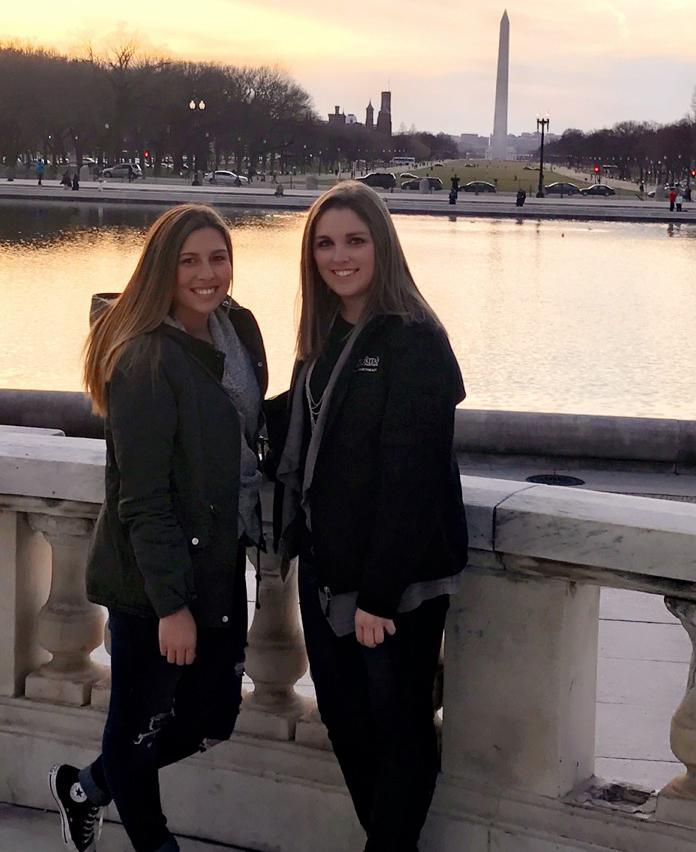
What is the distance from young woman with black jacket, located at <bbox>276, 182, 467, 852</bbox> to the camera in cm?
293

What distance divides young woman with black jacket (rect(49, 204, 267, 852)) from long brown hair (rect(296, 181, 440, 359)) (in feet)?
0.61

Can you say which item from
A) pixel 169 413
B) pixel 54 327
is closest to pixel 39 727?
pixel 169 413

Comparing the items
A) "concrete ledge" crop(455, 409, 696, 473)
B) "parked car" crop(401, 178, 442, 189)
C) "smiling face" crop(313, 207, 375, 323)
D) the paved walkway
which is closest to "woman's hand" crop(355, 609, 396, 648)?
"smiling face" crop(313, 207, 375, 323)

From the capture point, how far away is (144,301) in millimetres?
3100

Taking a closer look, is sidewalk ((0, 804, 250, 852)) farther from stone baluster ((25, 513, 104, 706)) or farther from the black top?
the black top

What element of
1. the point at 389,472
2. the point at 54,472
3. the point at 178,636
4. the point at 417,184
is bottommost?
the point at 178,636

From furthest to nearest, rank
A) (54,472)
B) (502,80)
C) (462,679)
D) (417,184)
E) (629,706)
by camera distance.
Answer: (502,80), (417,184), (629,706), (54,472), (462,679)

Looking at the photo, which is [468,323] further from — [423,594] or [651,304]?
[423,594]

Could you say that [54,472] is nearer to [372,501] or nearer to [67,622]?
[67,622]

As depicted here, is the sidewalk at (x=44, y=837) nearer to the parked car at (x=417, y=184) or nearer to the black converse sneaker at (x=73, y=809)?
the black converse sneaker at (x=73, y=809)

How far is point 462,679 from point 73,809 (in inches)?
43.1

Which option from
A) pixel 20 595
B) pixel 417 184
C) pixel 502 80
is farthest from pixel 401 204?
pixel 502 80

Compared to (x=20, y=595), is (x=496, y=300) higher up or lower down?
lower down

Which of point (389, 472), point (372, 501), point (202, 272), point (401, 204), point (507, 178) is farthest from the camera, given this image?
point (507, 178)
